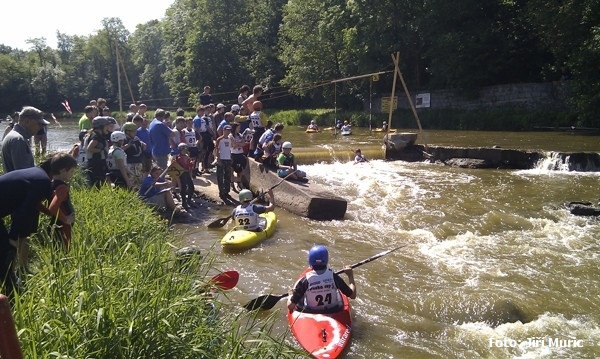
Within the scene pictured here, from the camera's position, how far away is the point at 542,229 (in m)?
9.04

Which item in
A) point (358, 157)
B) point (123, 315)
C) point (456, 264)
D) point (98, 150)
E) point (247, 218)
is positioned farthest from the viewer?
point (358, 157)

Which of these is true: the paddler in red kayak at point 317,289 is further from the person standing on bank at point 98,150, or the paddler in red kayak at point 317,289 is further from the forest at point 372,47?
the forest at point 372,47

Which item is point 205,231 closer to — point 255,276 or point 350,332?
point 255,276

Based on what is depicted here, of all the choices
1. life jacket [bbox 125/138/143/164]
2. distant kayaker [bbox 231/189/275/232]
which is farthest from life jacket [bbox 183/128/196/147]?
distant kayaker [bbox 231/189/275/232]

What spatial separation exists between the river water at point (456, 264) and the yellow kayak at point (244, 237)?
6.8 inches

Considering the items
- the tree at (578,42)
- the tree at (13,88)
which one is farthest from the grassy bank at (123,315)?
the tree at (13,88)

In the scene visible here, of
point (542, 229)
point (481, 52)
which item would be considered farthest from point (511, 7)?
point (542, 229)

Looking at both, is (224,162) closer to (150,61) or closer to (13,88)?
(150,61)

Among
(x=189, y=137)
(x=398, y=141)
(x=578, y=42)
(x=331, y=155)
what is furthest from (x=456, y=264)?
(x=578, y=42)

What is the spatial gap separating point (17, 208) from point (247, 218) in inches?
194

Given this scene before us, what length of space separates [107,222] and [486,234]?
643 centimetres

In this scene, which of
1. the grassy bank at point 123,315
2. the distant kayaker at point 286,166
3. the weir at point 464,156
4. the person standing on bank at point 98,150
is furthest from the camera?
the weir at point 464,156

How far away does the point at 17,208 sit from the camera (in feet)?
11.7

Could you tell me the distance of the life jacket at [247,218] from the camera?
8.33m
